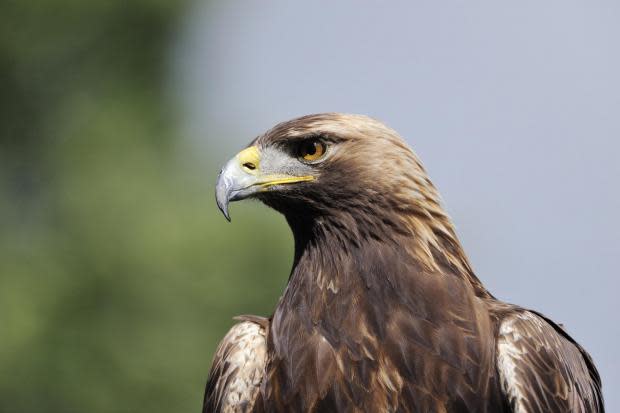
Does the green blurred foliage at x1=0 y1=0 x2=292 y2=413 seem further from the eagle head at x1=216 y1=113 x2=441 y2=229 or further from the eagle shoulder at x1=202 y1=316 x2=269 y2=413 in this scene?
the eagle head at x1=216 y1=113 x2=441 y2=229

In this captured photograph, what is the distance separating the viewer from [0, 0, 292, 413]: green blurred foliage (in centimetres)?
1577

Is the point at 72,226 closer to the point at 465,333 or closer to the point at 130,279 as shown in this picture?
the point at 130,279

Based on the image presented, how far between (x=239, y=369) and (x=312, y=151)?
1065 mm

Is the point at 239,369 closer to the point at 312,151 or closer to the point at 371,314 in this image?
the point at 371,314

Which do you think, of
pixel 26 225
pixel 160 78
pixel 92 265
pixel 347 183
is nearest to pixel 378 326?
pixel 347 183

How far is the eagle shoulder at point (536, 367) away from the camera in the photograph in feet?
16.4

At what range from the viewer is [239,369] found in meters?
5.39

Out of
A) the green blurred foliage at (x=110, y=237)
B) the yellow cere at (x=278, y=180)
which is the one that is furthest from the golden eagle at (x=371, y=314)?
the green blurred foliage at (x=110, y=237)

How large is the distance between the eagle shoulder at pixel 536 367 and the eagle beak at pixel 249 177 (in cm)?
119

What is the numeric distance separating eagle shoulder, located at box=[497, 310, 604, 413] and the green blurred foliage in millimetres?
10536

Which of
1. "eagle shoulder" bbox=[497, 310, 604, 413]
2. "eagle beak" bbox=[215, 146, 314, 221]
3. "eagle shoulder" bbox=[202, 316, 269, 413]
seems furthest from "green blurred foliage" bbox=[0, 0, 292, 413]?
"eagle shoulder" bbox=[497, 310, 604, 413]

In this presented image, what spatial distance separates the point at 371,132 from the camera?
219 inches

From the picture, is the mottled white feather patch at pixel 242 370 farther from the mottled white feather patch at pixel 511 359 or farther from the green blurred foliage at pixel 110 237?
the green blurred foliage at pixel 110 237

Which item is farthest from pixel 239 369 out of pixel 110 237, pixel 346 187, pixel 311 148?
pixel 110 237
